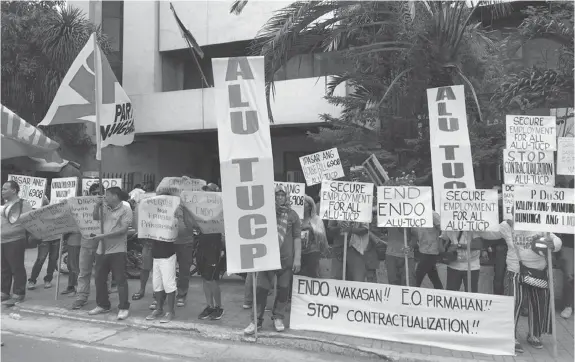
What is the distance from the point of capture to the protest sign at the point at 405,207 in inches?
253

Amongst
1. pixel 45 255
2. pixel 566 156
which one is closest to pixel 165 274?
pixel 45 255

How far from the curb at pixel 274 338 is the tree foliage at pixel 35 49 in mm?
8543

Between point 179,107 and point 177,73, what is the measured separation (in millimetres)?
1933

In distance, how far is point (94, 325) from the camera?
6.67 meters

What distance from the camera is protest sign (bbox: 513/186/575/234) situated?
217 inches

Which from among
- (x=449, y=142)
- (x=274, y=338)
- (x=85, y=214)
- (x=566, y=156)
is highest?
(x=449, y=142)

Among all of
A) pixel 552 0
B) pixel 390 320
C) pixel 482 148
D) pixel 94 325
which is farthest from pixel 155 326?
pixel 552 0

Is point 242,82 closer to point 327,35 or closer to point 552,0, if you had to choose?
point 327,35

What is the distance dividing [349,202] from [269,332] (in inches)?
82.2

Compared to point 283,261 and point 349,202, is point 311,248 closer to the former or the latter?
point 283,261

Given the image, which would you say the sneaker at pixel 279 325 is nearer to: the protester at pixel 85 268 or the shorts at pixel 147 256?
the shorts at pixel 147 256

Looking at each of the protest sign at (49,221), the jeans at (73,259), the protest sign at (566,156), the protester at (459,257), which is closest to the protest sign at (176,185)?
the protest sign at (49,221)

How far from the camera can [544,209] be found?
18.2ft

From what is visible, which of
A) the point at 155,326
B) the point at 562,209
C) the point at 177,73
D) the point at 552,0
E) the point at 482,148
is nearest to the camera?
the point at 562,209
